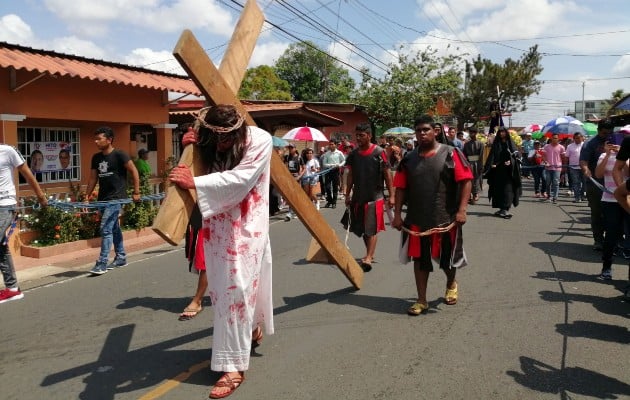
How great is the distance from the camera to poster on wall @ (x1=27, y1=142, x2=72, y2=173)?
34.8 feet

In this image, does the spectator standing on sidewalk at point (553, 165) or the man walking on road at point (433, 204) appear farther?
the spectator standing on sidewalk at point (553, 165)

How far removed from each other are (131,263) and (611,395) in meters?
6.19

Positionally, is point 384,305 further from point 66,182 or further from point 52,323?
point 66,182

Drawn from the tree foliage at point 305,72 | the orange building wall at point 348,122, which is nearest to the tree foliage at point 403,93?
the orange building wall at point 348,122

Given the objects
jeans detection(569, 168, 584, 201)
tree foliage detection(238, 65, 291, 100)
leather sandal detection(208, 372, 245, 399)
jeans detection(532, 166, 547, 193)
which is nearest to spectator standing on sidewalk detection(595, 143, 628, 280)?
leather sandal detection(208, 372, 245, 399)

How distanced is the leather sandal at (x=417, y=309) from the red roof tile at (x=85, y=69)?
6.12 m

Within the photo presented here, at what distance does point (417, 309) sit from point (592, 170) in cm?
479

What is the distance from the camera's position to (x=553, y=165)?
14.5m

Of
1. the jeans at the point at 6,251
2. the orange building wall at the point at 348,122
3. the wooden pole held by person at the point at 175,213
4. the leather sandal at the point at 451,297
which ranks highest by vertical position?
the orange building wall at the point at 348,122

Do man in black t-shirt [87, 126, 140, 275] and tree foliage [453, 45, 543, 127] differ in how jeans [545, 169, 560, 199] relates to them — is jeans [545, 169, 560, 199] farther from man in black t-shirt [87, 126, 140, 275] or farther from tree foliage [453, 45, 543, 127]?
tree foliage [453, 45, 543, 127]

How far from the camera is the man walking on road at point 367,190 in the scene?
660cm

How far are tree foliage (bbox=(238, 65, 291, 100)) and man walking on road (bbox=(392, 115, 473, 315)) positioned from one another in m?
45.6

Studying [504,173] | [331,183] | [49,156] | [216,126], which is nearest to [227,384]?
[216,126]

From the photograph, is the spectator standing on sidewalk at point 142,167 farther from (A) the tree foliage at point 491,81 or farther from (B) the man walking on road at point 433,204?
(A) the tree foliage at point 491,81
